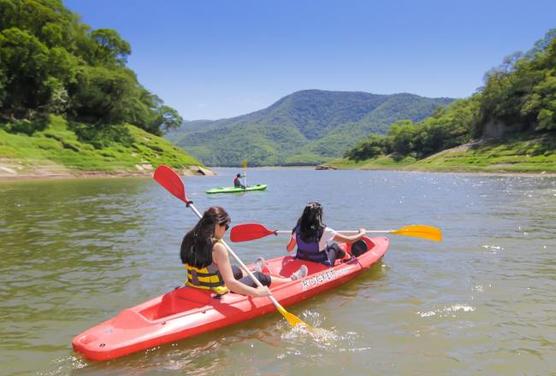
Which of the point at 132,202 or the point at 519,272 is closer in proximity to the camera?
the point at 519,272

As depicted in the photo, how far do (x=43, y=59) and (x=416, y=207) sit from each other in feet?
156

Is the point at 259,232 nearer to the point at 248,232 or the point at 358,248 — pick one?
the point at 248,232

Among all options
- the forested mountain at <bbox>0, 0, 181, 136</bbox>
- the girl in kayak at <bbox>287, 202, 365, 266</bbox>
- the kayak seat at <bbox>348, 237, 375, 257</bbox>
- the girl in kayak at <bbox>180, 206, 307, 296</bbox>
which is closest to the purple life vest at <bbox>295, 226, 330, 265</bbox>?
the girl in kayak at <bbox>287, 202, 365, 266</bbox>

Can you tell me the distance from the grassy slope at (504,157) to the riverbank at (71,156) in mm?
40503

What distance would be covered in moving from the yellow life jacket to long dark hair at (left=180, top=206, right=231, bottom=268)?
0.16 meters

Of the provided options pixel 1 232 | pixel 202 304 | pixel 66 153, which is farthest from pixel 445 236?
pixel 66 153

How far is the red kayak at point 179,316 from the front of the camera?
593cm

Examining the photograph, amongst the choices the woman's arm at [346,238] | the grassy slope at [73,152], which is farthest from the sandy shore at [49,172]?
the woman's arm at [346,238]

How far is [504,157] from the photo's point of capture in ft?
215

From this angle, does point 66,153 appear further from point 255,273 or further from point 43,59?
point 255,273

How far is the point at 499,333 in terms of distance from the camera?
22.5 ft

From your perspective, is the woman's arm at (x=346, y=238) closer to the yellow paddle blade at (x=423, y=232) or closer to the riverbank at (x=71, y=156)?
the yellow paddle blade at (x=423, y=232)

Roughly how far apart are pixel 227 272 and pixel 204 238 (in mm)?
612

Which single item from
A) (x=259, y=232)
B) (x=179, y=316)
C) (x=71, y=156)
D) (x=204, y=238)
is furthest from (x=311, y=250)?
(x=71, y=156)
